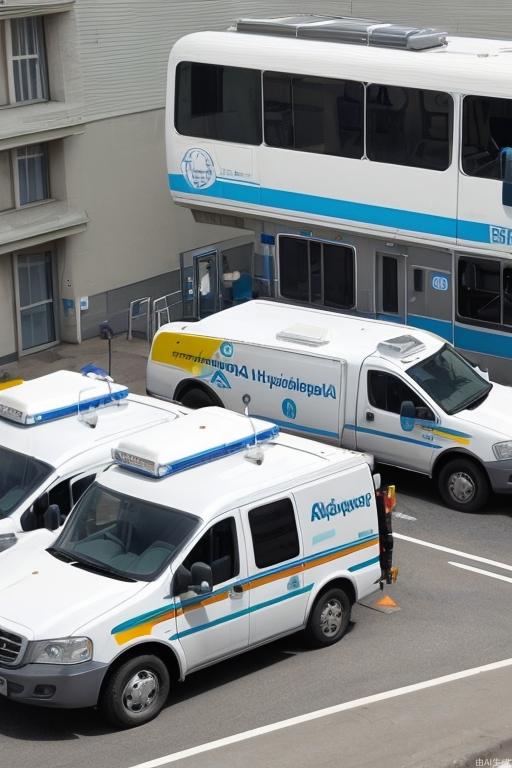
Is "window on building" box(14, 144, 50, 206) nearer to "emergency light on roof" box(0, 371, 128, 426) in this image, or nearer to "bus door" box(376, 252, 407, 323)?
"bus door" box(376, 252, 407, 323)

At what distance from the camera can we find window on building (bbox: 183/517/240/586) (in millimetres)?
11758

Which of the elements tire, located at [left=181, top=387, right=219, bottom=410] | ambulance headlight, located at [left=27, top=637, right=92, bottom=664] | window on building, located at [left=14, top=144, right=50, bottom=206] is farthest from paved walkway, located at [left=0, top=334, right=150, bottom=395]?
ambulance headlight, located at [left=27, top=637, right=92, bottom=664]

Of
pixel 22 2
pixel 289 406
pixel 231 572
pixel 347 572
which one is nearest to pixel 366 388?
pixel 289 406

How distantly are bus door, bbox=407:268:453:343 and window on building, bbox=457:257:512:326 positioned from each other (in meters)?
0.22

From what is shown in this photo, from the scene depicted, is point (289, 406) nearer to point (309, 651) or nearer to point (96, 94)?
point (309, 651)

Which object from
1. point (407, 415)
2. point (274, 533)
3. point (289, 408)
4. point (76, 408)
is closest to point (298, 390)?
point (289, 408)

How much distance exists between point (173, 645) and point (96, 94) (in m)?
13.7

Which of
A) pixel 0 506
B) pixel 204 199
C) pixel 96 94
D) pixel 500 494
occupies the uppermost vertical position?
pixel 96 94

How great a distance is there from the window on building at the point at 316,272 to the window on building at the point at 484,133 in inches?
101

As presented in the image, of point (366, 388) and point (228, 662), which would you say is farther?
point (366, 388)

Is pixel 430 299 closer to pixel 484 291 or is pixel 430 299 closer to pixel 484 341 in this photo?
pixel 484 291

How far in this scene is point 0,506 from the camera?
45.3ft

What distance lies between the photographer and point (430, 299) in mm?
20203

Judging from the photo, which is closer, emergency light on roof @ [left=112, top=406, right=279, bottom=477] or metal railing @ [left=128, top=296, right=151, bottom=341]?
emergency light on roof @ [left=112, top=406, right=279, bottom=477]
